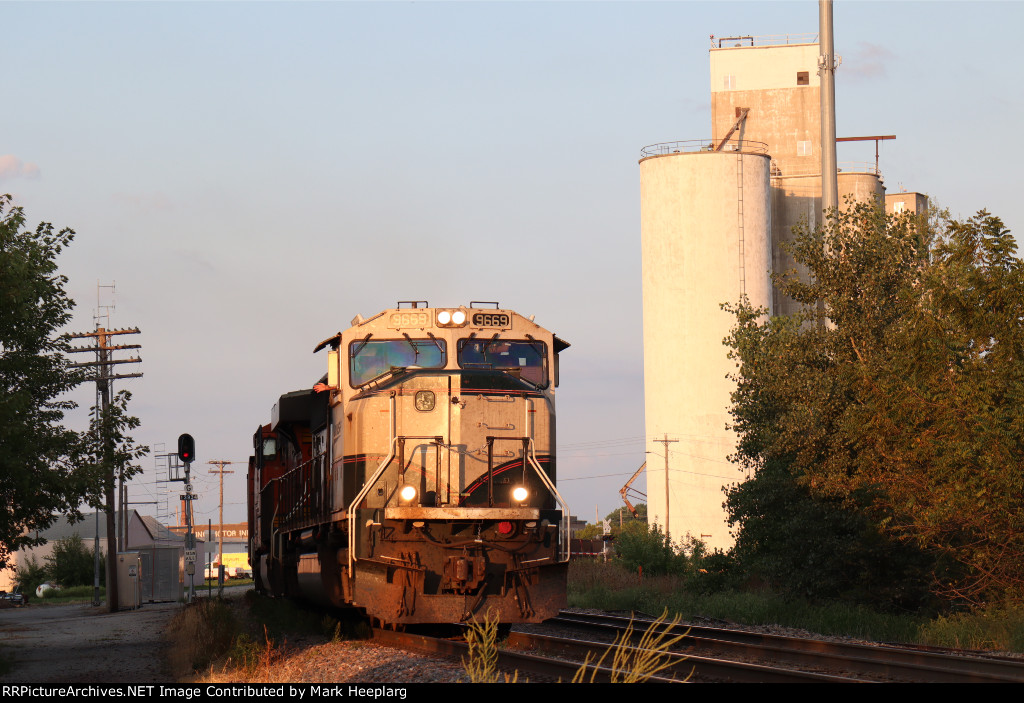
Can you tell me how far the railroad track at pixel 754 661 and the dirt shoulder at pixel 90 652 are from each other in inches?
144

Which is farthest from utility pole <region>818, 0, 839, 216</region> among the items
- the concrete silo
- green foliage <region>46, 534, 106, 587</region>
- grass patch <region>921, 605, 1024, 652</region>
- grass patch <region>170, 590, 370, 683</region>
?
green foliage <region>46, 534, 106, 587</region>

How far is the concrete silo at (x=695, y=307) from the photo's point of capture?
187ft

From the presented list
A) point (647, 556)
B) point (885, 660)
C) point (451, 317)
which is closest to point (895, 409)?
point (885, 660)

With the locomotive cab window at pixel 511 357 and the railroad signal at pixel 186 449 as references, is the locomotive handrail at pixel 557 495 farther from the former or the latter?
the railroad signal at pixel 186 449

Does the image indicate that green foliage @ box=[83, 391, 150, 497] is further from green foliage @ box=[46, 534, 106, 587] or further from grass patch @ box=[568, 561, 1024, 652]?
green foliage @ box=[46, 534, 106, 587]

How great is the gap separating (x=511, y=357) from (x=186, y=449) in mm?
12679

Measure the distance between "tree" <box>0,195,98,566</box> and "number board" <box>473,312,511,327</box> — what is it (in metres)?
6.93

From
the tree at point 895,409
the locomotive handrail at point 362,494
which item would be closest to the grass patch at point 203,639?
the locomotive handrail at point 362,494

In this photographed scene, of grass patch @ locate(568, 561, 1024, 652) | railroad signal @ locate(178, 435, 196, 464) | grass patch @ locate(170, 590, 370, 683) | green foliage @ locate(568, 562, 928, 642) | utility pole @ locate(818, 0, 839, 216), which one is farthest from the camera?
utility pole @ locate(818, 0, 839, 216)

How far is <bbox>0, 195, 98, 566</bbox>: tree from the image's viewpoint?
1719 centimetres

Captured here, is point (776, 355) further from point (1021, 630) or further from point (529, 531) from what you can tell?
point (529, 531)

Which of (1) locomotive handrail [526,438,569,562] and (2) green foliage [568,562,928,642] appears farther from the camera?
(2) green foliage [568,562,928,642]
